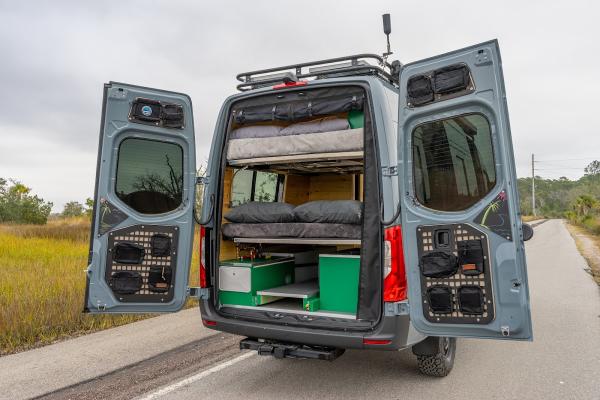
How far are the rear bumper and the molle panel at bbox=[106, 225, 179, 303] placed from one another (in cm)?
67

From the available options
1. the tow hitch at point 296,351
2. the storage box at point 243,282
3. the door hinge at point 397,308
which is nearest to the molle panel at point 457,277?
the door hinge at point 397,308

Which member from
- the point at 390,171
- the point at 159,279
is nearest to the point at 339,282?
the point at 390,171

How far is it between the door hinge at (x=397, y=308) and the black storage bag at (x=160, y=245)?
6.45ft

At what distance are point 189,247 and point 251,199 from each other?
4.06 ft

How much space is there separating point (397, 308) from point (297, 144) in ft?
5.18

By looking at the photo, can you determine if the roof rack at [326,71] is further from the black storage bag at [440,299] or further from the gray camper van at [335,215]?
the black storage bag at [440,299]

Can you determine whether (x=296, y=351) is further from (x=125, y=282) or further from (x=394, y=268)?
(x=125, y=282)

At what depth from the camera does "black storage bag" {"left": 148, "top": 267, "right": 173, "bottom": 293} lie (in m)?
4.10

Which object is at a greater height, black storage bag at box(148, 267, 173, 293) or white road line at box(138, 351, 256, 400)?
black storage bag at box(148, 267, 173, 293)

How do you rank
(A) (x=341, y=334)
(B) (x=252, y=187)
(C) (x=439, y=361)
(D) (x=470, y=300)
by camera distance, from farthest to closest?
1. (B) (x=252, y=187)
2. (C) (x=439, y=361)
3. (A) (x=341, y=334)
4. (D) (x=470, y=300)

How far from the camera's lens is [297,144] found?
3990 mm

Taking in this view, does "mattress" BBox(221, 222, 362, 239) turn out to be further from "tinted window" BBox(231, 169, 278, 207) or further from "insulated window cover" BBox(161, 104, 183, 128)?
"insulated window cover" BBox(161, 104, 183, 128)

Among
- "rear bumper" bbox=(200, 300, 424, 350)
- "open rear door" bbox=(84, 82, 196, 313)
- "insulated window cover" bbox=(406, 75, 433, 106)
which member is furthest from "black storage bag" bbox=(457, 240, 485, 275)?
"open rear door" bbox=(84, 82, 196, 313)

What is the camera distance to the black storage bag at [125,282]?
405 centimetres
